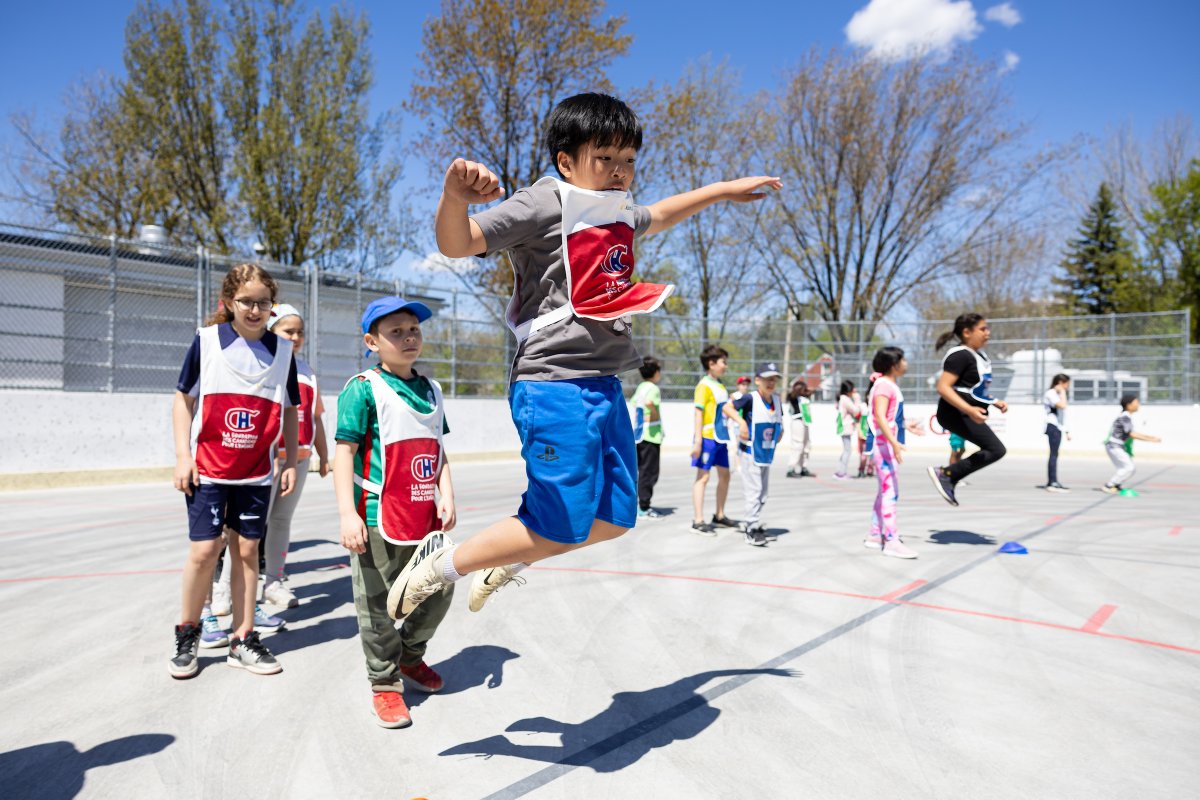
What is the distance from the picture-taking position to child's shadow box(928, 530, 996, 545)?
7289 millimetres

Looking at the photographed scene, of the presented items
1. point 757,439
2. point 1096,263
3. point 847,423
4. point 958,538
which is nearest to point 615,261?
point 757,439

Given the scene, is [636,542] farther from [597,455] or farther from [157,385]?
[157,385]

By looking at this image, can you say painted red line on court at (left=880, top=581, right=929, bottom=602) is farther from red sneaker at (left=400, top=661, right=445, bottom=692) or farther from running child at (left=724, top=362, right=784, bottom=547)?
red sneaker at (left=400, top=661, right=445, bottom=692)

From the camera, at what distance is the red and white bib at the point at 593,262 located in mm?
2566

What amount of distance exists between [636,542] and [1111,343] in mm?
20414

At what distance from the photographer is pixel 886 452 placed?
22.2 ft

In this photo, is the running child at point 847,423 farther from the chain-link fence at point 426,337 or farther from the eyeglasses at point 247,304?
the eyeglasses at point 247,304

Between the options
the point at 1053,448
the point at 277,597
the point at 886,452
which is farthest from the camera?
the point at 1053,448

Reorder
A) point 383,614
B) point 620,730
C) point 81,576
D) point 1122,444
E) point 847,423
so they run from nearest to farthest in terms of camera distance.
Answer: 1. point 620,730
2. point 383,614
3. point 81,576
4. point 1122,444
5. point 847,423

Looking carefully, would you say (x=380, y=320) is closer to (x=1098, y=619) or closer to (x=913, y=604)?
(x=913, y=604)

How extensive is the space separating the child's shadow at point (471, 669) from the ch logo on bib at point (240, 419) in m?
1.48

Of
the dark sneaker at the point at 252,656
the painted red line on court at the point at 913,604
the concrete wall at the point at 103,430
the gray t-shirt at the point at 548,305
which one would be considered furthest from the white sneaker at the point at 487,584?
the concrete wall at the point at 103,430

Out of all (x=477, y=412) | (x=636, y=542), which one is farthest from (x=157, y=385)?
(x=636, y=542)

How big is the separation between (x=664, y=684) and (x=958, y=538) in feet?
16.7
